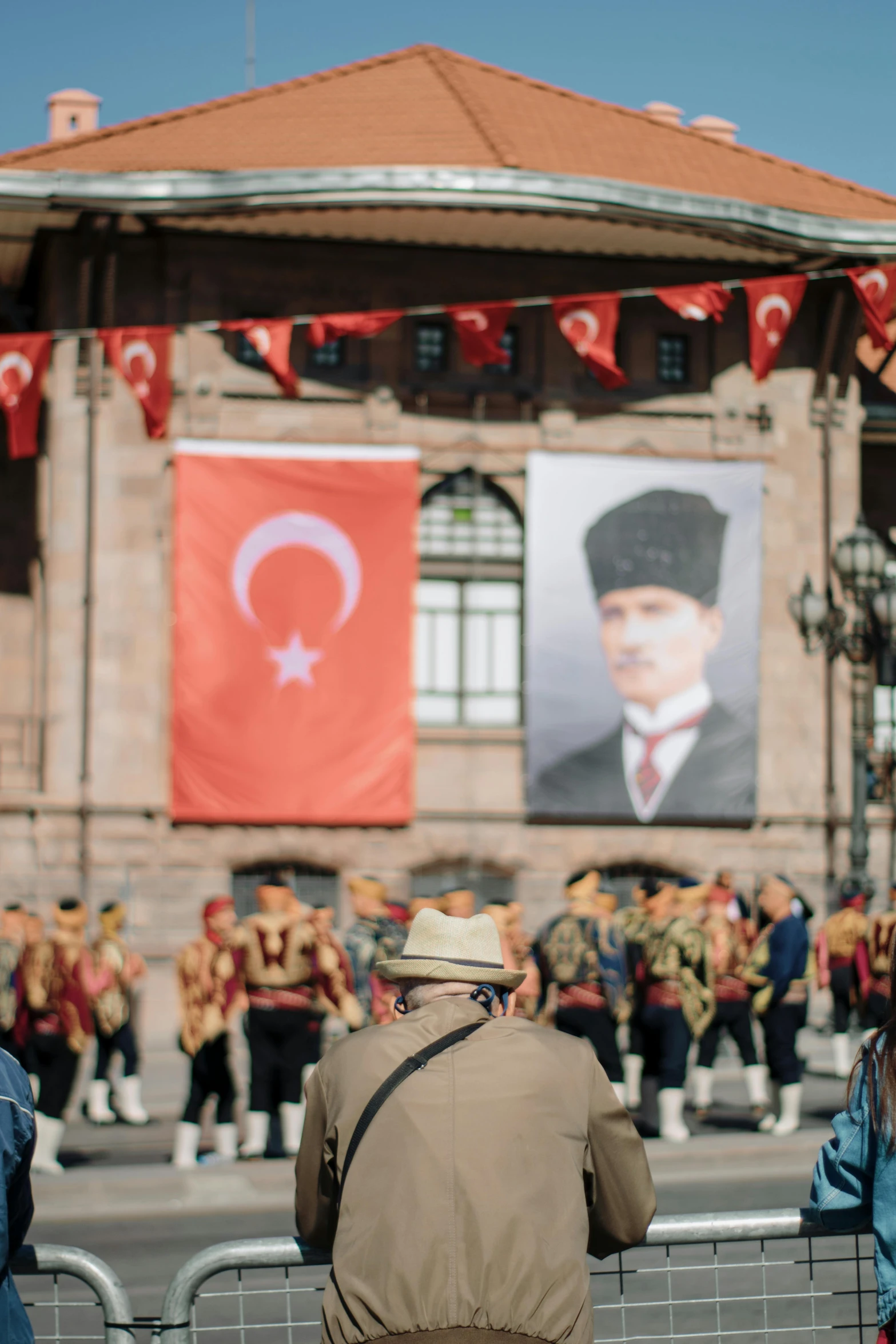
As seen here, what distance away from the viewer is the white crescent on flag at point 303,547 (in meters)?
21.9

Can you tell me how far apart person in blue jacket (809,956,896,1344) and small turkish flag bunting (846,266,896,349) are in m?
14.0

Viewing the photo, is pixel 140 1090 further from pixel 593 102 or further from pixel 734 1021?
pixel 593 102

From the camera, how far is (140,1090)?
1636 cm

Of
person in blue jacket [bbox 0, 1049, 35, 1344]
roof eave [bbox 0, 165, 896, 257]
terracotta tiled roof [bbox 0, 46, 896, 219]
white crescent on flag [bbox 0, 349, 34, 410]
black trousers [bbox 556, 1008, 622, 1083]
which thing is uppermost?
terracotta tiled roof [bbox 0, 46, 896, 219]

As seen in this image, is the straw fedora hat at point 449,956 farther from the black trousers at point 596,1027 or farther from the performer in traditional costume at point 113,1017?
the performer in traditional costume at point 113,1017

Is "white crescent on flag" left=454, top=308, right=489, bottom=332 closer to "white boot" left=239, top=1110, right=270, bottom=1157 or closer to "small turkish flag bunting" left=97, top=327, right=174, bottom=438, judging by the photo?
"small turkish flag bunting" left=97, top=327, right=174, bottom=438

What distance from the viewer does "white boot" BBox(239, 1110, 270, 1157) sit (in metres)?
11.5

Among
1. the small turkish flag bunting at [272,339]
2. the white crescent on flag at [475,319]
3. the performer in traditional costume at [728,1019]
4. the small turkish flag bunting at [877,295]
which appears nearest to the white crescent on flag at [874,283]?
the small turkish flag bunting at [877,295]

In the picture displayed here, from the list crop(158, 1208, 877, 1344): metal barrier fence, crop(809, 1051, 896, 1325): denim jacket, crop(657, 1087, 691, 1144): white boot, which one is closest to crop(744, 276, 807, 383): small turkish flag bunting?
crop(657, 1087, 691, 1144): white boot

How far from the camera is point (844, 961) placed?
15445 millimetres

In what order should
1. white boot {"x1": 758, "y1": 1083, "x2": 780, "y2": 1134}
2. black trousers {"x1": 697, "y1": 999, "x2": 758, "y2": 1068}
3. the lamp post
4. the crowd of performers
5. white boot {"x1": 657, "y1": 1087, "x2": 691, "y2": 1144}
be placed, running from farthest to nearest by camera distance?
the lamp post < black trousers {"x1": 697, "y1": 999, "x2": 758, "y2": 1068} < white boot {"x1": 758, "y1": 1083, "x2": 780, "y2": 1134} < white boot {"x1": 657, "y1": 1087, "x2": 691, "y2": 1144} < the crowd of performers

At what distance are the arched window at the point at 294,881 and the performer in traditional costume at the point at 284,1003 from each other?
10356 mm

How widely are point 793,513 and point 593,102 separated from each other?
7868mm

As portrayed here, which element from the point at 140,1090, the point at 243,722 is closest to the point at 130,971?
the point at 140,1090
